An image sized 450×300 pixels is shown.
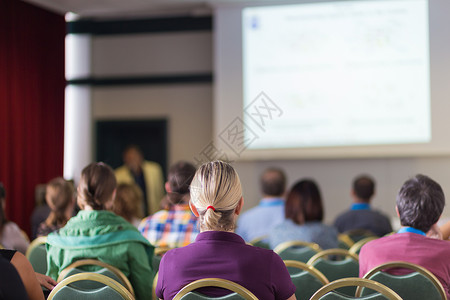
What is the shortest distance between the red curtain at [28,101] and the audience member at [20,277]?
493 centimetres

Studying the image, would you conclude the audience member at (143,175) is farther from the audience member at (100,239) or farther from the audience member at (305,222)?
the audience member at (100,239)

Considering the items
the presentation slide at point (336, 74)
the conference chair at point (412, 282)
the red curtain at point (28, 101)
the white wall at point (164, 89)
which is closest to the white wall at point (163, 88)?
the white wall at point (164, 89)

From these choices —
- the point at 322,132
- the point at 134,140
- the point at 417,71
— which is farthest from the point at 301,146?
the point at 134,140

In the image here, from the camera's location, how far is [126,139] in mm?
8633

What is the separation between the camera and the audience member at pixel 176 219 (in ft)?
11.3

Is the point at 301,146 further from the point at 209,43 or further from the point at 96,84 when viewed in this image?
the point at 96,84

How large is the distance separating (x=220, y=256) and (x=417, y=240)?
928mm

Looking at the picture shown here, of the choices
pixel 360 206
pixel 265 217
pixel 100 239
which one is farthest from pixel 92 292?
pixel 360 206

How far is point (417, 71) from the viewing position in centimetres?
638

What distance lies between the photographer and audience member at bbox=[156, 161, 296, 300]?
1.81m

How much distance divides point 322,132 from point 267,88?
34.1 inches

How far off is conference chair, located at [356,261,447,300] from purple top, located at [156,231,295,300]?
47 cm

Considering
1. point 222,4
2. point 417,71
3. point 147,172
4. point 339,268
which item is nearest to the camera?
point 339,268

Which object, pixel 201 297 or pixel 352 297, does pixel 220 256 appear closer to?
pixel 201 297
